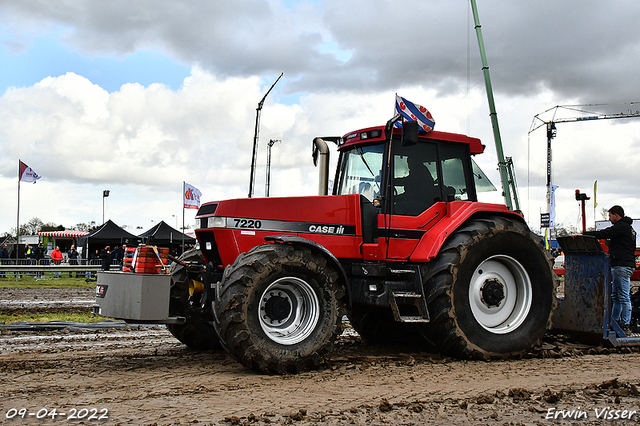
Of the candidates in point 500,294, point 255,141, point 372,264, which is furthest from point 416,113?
point 255,141

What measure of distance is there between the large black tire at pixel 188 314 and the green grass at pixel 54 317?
417cm

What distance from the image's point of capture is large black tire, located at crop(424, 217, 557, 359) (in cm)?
641

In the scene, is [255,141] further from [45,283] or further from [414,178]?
[414,178]

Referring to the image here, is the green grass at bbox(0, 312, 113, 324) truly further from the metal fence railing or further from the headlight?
the metal fence railing

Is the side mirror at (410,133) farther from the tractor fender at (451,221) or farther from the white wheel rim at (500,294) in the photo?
the white wheel rim at (500,294)

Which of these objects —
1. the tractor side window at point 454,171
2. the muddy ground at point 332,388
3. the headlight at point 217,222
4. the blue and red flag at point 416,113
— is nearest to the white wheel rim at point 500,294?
the muddy ground at point 332,388

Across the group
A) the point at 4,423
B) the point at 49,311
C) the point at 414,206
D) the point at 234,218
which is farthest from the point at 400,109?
the point at 49,311

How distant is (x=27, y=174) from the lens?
30.8m

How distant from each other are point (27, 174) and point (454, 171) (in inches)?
1141

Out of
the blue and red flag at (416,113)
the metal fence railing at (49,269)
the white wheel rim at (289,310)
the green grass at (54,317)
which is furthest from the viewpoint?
the metal fence railing at (49,269)

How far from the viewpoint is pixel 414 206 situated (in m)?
6.97

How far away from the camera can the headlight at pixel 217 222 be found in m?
6.23

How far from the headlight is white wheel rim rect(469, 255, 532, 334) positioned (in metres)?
2.89

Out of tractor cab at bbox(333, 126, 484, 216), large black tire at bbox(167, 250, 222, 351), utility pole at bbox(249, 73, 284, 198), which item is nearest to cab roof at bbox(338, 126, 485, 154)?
tractor cab at bbox(333, 126, 484, 216)
